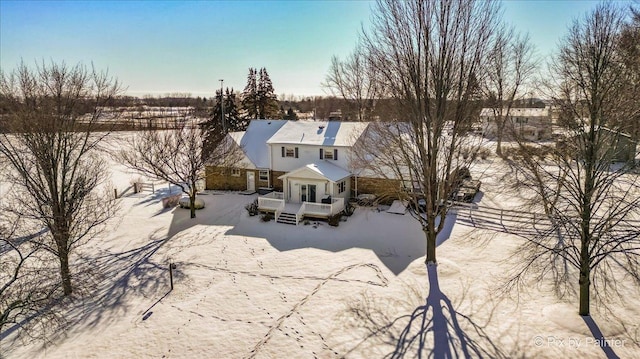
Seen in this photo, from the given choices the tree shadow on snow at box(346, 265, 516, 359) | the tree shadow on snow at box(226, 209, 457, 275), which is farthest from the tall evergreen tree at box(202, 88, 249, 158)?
the tree shadow on snow at box(346, 265, 516, 359)

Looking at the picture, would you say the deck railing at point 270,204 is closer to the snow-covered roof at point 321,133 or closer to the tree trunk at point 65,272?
the snow-covered roof at point 321,133

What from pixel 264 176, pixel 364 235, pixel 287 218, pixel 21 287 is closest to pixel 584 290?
pixel 364 235

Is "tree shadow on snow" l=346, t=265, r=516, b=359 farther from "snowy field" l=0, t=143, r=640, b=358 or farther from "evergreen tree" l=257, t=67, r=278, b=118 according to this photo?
"evergreen tree" l=257, t=67, r=278, b=118

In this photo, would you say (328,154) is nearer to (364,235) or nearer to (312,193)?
(312,193)

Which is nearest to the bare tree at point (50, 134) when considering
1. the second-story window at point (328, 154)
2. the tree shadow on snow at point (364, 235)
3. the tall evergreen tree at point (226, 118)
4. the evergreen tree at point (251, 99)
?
the tree shadow on snow at point (364, 235)

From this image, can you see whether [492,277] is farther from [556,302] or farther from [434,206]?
[434,206]

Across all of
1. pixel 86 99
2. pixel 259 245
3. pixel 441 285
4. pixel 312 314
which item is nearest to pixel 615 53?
pixel 441 285
